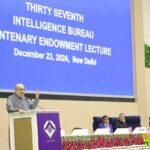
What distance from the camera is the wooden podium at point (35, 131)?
16.5 feet

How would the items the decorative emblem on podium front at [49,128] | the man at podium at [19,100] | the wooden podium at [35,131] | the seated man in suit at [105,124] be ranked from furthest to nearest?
the seated man in suit at [105,124] < the man at podium at [19,100] < the decorative emblem on podium front at [49,128] < the wooden podium at [35,131]

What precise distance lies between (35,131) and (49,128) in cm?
19

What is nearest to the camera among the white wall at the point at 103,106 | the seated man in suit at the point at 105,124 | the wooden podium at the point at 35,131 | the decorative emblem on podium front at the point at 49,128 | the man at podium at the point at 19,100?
the wooden podium at the point at 35,131

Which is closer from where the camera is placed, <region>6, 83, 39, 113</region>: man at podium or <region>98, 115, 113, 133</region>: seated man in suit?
<region>6, 83, 39, 113</region>: man at podium

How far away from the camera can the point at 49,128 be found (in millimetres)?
5145

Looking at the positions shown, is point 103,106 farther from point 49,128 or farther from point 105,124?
point 49,128

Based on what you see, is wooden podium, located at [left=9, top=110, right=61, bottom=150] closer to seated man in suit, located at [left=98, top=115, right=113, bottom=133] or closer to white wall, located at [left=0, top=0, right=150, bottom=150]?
white wall, located at [left=0, top=0, right=150, bottom=150]

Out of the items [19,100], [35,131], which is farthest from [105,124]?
[35,131]

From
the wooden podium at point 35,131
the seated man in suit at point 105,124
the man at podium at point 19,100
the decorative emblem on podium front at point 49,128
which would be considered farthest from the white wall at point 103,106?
the decorative emblem on podium front at point 49,128

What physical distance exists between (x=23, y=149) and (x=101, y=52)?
4.04 meters

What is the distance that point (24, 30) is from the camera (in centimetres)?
750

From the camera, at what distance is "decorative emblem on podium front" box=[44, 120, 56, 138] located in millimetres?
5129

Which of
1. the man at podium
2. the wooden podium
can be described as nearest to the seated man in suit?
the man at podium

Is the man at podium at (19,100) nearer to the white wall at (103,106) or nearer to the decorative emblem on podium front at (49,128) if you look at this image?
the decorative emblem on podium front at (49,128)
